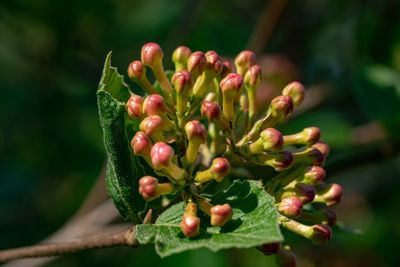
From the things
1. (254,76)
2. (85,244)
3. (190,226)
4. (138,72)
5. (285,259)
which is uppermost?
(138,72)

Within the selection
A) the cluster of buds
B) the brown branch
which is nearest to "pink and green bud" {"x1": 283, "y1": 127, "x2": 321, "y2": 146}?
the cluster of buds

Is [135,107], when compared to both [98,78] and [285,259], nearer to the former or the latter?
[285,259]

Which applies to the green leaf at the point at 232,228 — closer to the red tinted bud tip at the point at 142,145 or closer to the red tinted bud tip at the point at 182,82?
the red tinted bud tip at the point at 142,145

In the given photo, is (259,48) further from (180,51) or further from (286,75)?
(180,51)

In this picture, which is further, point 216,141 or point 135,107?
point 216,141

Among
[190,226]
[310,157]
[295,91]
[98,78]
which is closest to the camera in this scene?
[190,226]

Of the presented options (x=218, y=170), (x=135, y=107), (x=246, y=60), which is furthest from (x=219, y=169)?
(x=246, y=60)

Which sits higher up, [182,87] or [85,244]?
[182,87]

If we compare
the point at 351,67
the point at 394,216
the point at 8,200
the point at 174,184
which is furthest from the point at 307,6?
the point at 174,184
